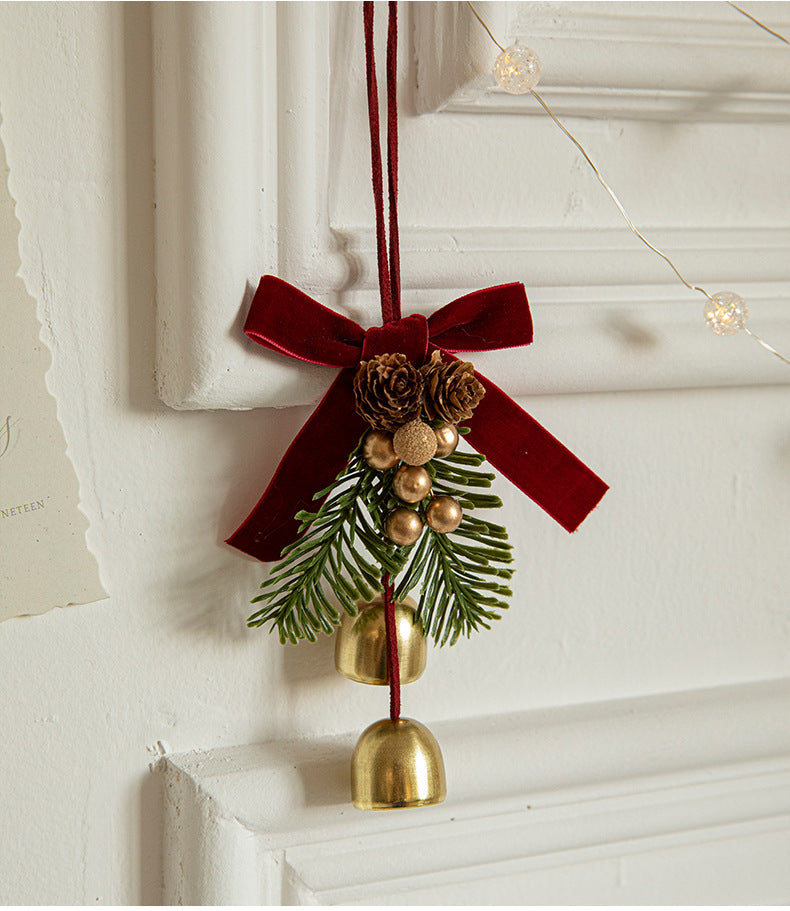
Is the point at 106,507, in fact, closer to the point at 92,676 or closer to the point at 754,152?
the point at 92,676

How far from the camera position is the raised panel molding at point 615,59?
0.40 metres

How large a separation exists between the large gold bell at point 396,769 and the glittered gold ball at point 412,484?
11cm

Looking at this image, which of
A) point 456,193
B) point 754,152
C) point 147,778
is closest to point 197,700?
point 147,778

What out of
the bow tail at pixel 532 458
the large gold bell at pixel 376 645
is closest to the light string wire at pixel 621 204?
the bow tail at pixel 532 458

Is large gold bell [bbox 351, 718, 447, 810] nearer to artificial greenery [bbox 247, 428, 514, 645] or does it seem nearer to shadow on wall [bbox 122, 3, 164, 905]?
artificial greenery [bbox 247, 428, 514, 645]

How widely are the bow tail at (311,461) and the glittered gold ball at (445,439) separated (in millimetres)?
40

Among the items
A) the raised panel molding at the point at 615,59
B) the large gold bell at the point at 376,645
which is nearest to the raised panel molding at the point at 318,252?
the raised panel molding at the point at 615,59

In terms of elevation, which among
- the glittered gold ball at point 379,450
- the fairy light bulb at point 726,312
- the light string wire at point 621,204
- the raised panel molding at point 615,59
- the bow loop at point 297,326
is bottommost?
the glittered gold ball at point 379,450

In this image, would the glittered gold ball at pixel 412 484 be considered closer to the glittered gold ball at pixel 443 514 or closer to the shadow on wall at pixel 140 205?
the glittered gold ball at pixel 443 514

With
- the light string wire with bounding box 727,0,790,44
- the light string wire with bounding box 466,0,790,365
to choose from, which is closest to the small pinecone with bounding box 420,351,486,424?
the light string wire with bounding box 466,0,790,365

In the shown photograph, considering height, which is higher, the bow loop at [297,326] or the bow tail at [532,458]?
the bow loop at [297,326]

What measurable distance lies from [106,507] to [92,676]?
8cm

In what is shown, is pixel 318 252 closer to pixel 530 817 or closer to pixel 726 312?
pixel 726 312

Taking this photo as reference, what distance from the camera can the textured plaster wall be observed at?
1.27 ft
